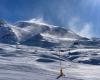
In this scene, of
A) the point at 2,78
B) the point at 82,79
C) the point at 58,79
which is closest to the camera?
the point at 2,78

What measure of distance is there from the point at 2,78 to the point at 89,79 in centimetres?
1754

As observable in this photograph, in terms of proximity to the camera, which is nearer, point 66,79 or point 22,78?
point 22,78

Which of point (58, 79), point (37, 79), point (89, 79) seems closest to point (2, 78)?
point (37, 79)

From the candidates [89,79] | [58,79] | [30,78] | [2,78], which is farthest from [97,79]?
[2,78]

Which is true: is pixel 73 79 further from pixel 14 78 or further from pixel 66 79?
pixel 14 78

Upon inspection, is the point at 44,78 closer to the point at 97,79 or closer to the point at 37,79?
the point at 37,79

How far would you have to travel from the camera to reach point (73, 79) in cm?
5588

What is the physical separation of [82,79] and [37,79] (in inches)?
386

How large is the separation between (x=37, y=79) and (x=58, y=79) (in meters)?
3.59

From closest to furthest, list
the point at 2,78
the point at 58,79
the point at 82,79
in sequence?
the point at 2,78
the point at 58,79
the point at 82,79

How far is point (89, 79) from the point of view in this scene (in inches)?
2309

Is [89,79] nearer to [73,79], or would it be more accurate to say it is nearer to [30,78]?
[73,79]

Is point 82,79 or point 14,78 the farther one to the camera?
point 82,79

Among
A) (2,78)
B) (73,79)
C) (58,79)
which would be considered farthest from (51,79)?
(2,78)
